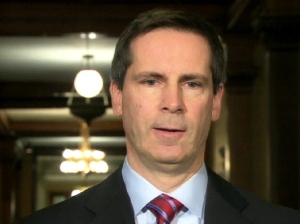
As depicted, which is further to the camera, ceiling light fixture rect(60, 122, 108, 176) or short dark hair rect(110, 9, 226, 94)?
ceiling light fixture rect(60, 122, 108, 176)

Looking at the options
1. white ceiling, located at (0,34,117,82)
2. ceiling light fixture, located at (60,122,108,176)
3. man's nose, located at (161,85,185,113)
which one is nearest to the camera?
man's nose, located at (161,85,185,113)

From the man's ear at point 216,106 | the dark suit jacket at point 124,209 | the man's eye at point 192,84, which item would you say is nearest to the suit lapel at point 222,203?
the dark suit jacket at point 124,209

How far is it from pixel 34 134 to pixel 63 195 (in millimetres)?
8344

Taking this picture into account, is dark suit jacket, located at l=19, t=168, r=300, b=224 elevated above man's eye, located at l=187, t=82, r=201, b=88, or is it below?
below

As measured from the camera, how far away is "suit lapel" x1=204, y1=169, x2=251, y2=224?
2227 mm

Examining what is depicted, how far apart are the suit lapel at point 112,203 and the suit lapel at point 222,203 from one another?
0.18m

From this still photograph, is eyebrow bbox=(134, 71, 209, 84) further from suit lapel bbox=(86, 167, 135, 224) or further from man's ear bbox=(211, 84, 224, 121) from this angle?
suit lapel bbox=(86, 167, 135, 224)

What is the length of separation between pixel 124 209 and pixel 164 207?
96 millimetres

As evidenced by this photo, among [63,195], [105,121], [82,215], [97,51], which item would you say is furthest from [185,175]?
[63,195]

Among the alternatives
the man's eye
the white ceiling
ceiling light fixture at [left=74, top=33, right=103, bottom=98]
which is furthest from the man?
ceiling light fixture at [left=74, top=33, right=103, bottom=98]

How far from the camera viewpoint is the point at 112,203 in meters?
2.25

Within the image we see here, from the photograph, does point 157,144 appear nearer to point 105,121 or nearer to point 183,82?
point 183,82

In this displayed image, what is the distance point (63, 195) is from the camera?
28109 mm

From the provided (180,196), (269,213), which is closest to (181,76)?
(180,196)
